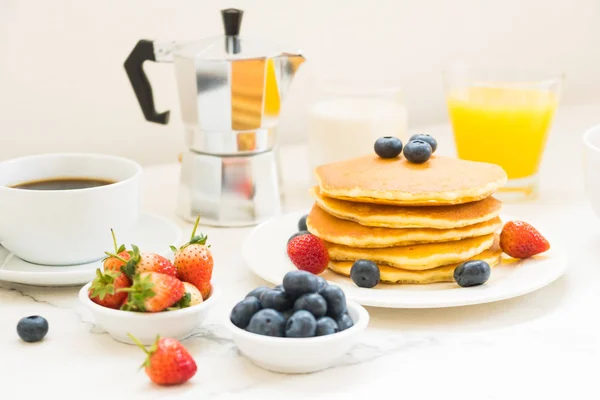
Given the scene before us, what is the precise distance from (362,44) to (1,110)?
0.85 m

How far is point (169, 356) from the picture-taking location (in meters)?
0.93

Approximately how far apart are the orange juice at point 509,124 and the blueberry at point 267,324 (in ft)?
2.76

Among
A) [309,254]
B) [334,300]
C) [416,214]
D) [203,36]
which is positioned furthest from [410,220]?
[203,36]

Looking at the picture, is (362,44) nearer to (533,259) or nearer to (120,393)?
(533,259)

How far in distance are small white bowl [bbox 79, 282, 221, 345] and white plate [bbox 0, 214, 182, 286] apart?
A: 0.14 m

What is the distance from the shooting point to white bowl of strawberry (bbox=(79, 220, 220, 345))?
100cm

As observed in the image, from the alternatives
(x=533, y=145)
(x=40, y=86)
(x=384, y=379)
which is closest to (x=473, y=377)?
(x=384, y=379)

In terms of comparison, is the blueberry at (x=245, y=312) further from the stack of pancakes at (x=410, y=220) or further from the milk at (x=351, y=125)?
the milk at (x=351, y=125)

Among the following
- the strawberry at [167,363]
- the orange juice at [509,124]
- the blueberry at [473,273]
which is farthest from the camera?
the orange juice at [509,124]

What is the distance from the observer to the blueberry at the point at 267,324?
3.14 ft

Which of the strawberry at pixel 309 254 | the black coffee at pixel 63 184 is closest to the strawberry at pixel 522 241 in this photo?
the strawberry at pixel 309 254

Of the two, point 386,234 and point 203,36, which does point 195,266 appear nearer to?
point 386,234

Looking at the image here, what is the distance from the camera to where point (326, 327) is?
37.7 inches

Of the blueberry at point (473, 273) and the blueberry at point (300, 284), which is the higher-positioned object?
the blueberry at point (300, 284)
